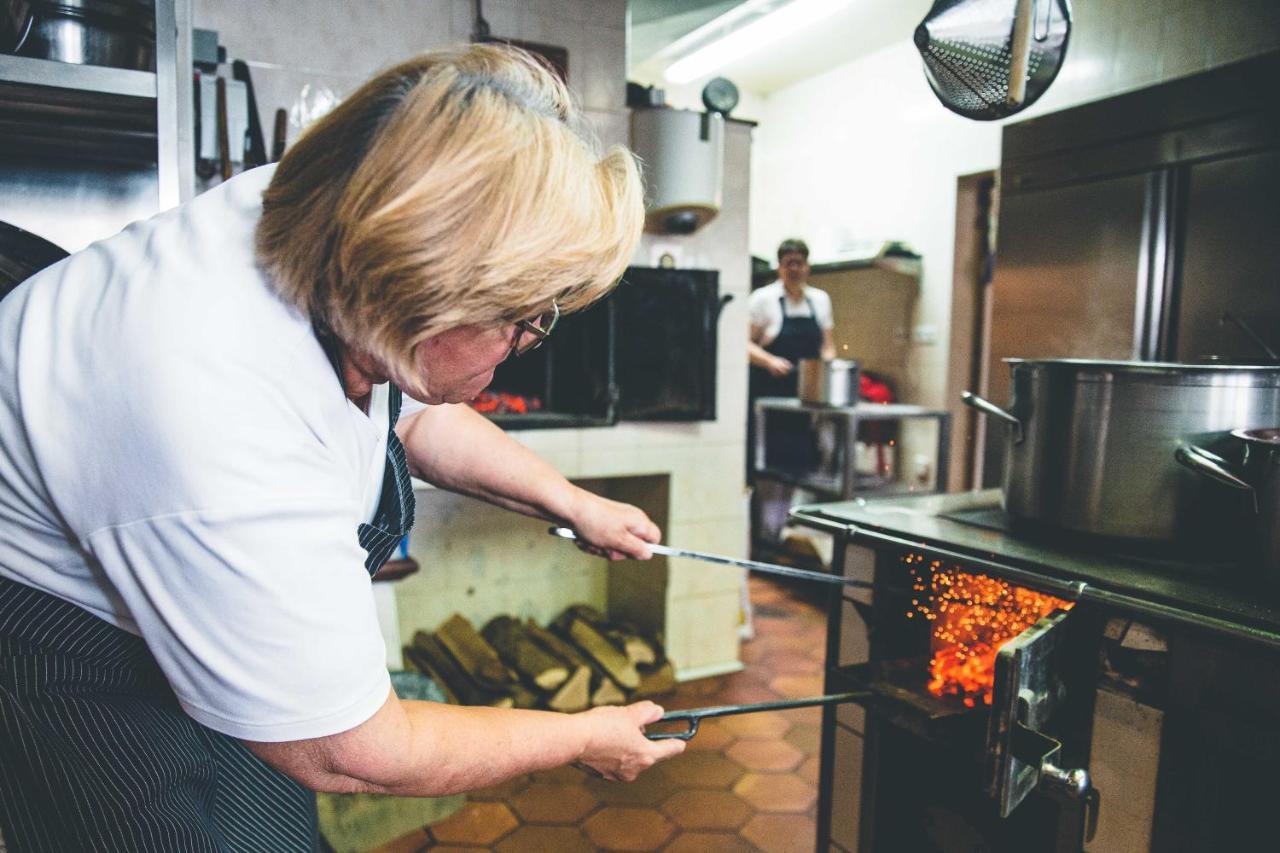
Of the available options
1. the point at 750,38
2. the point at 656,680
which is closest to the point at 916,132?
the point at 750,38

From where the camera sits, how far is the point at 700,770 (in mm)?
2586

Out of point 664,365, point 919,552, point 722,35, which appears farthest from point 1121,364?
point 722,35

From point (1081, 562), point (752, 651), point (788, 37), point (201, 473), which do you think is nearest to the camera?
point (201, 473)

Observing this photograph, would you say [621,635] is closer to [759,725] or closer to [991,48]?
[759,725]

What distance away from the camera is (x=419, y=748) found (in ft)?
2.85

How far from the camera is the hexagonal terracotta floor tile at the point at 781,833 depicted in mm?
2188

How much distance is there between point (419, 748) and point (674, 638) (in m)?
2.40

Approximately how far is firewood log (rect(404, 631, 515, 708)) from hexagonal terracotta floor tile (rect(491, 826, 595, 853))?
55 centimetres

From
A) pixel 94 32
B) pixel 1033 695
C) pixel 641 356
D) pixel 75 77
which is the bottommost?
pixel 1033 695

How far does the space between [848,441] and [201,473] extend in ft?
11.5

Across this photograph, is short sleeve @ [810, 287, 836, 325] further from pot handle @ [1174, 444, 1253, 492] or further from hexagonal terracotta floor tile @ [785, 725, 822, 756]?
pot handle @ [1174, 444, 1253, 492]

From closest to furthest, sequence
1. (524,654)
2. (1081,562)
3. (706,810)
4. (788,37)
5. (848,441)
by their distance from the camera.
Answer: (1081,562) < (706,810) < (524,654) < (848,441) < (788,37)

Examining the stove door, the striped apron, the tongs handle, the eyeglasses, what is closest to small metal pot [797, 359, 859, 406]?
the tongs handle

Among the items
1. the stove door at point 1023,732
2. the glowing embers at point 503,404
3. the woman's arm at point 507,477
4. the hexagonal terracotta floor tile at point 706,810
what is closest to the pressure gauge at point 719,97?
the glowing embers at point 503,404
